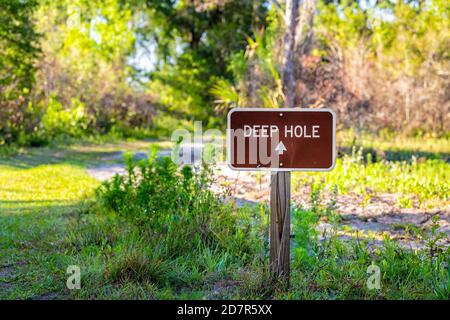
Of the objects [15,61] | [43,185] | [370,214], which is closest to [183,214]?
[370,214]

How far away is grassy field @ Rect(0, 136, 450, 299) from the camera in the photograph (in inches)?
152

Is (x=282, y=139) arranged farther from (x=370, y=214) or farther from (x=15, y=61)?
(x=15, y=61)

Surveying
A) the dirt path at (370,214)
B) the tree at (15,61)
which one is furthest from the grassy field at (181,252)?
the tree at (15,61)

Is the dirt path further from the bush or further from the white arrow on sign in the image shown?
the white arrow on sign

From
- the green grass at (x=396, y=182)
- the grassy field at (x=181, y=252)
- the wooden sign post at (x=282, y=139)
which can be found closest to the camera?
the wooden sign post at (x=282, y=139)

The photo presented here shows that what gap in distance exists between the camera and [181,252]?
15.1ft

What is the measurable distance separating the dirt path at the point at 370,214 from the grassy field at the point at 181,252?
0.23 metres

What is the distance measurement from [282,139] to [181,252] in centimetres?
148

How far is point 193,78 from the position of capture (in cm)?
2664

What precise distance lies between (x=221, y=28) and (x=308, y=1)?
1344cm

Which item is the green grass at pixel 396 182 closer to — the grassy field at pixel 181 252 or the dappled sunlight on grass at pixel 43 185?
the grassy field at pixel 181 252

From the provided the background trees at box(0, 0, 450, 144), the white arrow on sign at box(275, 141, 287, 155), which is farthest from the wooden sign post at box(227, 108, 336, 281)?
the background trees at box(0, 0, 450, 144)

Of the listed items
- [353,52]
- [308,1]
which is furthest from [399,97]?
[308,1]

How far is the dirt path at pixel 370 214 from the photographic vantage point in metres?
5.67
